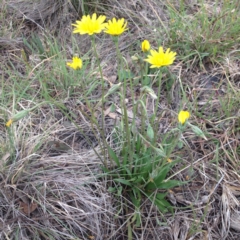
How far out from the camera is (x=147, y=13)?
2.37m

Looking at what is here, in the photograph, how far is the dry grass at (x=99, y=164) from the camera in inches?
61.2

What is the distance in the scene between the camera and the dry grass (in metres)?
1.56

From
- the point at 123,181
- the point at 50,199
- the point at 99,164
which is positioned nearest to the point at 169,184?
the point at 123,181

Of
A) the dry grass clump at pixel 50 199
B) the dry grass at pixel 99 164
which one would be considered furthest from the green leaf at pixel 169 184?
the dry grass clump at pixel 50 199

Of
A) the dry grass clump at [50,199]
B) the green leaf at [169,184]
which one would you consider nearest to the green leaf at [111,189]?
the dry grass clump at [50,199]

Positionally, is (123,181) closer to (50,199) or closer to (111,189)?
(111,189)

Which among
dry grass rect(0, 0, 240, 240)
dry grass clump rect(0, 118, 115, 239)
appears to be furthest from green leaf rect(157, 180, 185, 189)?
dry grass clump rect(0, 118, 115, 239)

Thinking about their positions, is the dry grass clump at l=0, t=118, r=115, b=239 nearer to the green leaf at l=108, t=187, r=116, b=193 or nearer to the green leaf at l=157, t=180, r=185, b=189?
the green leaf at l=108, t=187, r=116, b=193

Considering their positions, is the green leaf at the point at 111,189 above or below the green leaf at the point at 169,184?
below

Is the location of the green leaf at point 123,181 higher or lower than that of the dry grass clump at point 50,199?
higher

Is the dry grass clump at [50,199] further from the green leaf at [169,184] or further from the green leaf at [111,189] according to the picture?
the green leaf at [169,184]

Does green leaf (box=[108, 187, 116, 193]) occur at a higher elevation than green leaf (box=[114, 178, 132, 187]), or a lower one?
lower

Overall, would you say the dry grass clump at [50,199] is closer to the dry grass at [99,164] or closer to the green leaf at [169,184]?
the dry grass at [99,164]

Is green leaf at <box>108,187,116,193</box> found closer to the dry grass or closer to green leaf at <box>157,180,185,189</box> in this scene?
the dry grass
